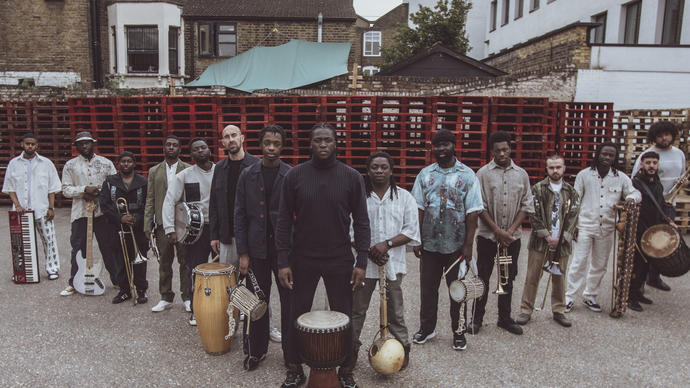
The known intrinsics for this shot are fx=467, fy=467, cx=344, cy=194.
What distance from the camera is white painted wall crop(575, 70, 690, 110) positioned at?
14.3 m

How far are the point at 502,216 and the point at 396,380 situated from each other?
1.90m

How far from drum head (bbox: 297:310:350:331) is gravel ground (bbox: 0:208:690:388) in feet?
2.36

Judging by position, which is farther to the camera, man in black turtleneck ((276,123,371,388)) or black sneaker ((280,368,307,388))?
black sneaker ((280,368,307,388))

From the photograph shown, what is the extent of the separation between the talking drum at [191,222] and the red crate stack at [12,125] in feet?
31.7

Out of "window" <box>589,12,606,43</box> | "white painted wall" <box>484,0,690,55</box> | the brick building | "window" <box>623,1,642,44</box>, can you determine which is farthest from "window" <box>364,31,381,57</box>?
"window" <box>623,1,642,44</box>

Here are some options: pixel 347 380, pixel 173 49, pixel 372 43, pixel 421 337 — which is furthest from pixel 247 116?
pixel 372 43

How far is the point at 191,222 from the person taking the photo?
4.74 meters

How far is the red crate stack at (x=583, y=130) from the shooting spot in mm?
10156

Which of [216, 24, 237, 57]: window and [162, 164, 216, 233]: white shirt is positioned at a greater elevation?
[216, 24, 237, 57]: window

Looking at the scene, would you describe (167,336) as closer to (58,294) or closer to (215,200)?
(215,200)

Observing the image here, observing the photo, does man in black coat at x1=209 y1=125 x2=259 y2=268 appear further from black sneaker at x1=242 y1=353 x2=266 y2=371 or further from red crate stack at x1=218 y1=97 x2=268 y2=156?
red crate stack at x1=218 y1=97 x2=268 y2=156

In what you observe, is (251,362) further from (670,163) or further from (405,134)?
(405,134)

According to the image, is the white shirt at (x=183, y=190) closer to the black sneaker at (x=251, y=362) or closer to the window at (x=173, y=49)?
the black sneaker at (x=251, y=362)

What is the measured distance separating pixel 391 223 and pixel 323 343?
1.17 meters
